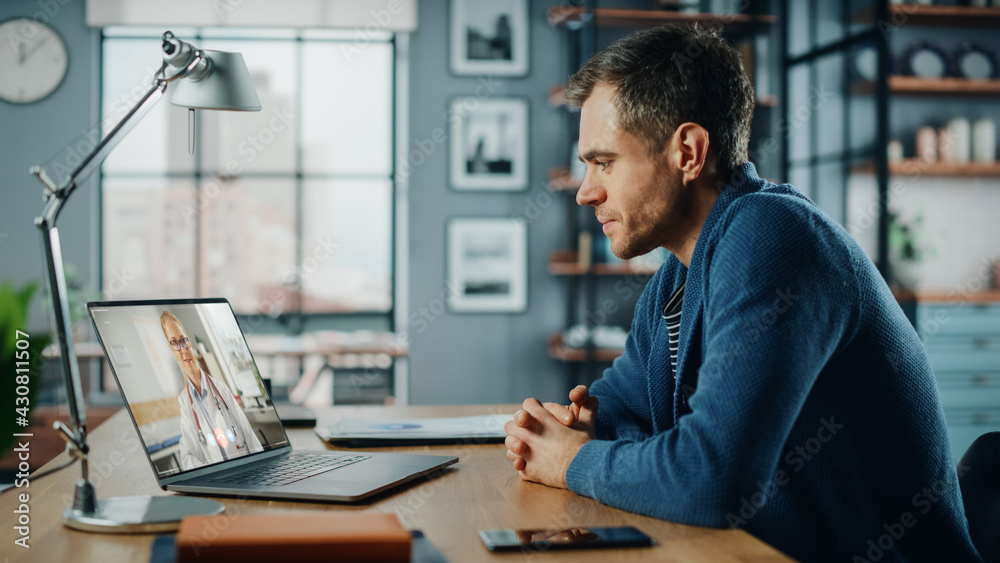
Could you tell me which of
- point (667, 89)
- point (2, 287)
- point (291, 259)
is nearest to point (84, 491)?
point (2, 287)

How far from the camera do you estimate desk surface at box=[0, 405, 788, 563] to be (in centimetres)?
77

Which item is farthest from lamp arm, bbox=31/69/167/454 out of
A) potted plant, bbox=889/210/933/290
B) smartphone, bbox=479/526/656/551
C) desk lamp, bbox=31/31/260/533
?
potted plant, bbox=889/210/933/290

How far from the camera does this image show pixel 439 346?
15.6ft

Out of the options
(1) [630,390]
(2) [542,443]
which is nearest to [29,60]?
(1) [630,390]

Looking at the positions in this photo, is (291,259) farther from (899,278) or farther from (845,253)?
(845,253)

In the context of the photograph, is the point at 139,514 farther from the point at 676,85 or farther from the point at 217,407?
the point at 676,85

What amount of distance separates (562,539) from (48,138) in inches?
191

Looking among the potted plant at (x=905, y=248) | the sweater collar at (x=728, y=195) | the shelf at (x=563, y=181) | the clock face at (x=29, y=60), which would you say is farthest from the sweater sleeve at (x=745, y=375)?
Result: the clock face at (x=29, y=60)

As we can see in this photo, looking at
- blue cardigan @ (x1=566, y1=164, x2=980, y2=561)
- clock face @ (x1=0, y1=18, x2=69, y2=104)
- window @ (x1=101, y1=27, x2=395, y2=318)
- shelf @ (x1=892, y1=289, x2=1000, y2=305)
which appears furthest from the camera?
window @ (x1=101, y1=27, x2=395, y2=318)

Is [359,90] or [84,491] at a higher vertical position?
[359,90]

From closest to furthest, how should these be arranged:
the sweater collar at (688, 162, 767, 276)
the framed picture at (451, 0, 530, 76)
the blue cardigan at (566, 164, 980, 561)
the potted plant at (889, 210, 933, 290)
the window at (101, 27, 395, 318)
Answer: the blue cardigan at (566, 164, 980, 561) < the sweater collar at (688, 162, 767, 276) < the potted plant at (889, 210, 933, 290) < the framed picture at (451, 0, 530, 76) < the window at (101, 27, 395, 318)

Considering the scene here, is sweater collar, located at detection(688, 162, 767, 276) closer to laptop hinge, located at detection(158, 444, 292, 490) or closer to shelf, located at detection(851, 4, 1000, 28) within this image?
laptop hinge, located at detection(158, 444, 292, 490)

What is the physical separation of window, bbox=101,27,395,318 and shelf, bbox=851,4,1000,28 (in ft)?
9.54

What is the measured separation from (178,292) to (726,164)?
4468 millimetres
